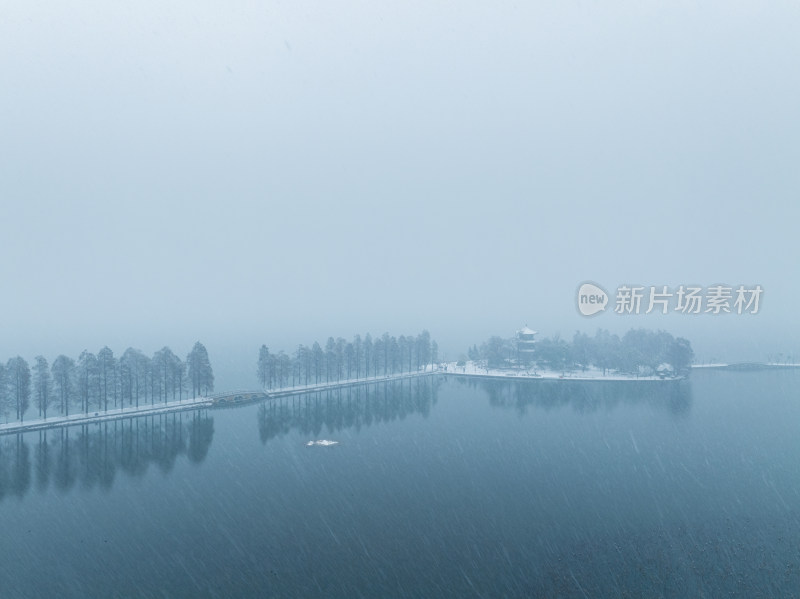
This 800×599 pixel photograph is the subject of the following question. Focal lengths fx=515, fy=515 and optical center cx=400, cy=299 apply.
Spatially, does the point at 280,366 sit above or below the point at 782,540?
above

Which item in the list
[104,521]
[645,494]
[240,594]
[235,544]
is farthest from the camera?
[645,494]

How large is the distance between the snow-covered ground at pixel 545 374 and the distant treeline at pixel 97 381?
4906 centimetres

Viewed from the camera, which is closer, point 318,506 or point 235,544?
point 235,544

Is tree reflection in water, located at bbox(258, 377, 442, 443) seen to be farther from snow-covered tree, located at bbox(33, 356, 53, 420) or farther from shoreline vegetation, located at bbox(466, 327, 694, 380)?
shoreline vegetation, located at bbox(466, 327, 694, 380)

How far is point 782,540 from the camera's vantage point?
94.6 ft

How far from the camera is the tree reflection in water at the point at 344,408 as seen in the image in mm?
57188

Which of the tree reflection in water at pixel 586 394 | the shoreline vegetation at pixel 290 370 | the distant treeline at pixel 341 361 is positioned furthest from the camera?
the distant treeline at pixel 341 361

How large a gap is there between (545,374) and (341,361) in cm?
3815

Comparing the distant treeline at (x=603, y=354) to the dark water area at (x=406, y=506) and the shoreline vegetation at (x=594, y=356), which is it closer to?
the shoreline vegetation at (x=594, y=356)

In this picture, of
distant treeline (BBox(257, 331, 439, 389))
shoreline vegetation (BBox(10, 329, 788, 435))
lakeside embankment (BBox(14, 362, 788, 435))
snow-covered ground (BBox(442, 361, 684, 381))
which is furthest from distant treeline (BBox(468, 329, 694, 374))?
distant treeline (BBox(257, 331, 439, 389))

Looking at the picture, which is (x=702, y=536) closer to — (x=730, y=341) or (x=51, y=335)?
(x=730, y=341)

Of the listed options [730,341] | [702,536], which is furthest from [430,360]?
[730,341]

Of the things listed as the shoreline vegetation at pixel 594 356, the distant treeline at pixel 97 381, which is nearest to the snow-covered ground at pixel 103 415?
the distant treeline at pixel 97 381

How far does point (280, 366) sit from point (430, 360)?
3691cm
